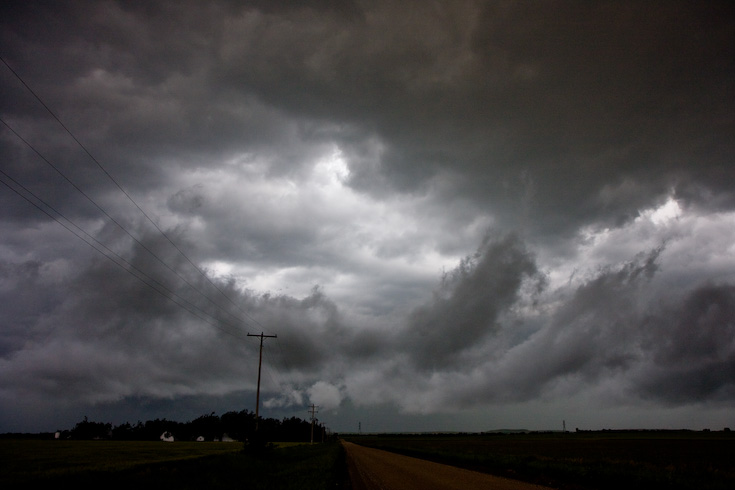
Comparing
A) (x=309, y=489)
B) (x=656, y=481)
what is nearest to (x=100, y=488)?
(x=309, y=489)

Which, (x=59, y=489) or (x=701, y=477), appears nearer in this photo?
(x=59, y=489)

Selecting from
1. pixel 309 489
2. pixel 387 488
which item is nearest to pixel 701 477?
pixel 387 488

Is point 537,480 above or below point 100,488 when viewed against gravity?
below

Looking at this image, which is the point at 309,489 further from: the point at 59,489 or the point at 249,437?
the point at 249,437

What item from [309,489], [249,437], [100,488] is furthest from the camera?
[249,437]

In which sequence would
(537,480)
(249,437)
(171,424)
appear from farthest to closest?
(171,424), (249,437), (537,480)

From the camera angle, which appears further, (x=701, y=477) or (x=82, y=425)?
(x=82, y=425)

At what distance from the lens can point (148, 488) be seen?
2012 cm

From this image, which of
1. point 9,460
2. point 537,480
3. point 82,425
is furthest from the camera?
point 82,425

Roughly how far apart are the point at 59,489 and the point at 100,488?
1.98 meters

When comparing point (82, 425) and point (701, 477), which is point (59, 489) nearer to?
point (701, 477)

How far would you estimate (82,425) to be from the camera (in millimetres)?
162000

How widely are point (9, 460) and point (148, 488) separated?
25491 millimetres

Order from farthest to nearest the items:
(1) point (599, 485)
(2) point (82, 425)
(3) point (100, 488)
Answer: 1. (2) point (82, 425)
2. (1) point (599, 485)
3. (3) point (100, 488)
